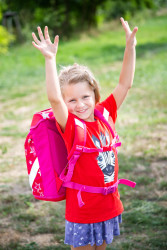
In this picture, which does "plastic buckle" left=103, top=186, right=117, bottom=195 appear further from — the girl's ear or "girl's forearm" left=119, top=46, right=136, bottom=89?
"girl's forearm" left=119, top=46, right=136, bottom=89

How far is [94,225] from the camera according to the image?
2217mm

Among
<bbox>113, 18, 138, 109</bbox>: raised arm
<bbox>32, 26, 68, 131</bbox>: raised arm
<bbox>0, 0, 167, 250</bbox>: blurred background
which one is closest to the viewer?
<bbox>32, 26, 68, 131</bbox>: raised arm

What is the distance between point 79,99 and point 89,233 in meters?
0.75

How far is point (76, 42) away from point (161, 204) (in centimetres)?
1701

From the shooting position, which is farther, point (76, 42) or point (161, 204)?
point (76, 42)

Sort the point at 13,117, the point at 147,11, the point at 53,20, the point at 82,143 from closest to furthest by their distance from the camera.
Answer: the point at 82,143
the point at 13,117
the point at 53,20
the point at 147,11

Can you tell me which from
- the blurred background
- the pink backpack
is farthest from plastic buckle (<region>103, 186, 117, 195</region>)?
the blurred background

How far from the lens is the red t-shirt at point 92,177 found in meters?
2.18

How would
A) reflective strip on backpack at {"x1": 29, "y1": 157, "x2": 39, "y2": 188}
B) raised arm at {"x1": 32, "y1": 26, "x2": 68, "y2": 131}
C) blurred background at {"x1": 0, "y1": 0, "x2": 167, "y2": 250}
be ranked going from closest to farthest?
raised arm at {"x1": 32, "y1": 26, "x2": 68, "y2": 131}
reflective strip on backpack at {"x1": 29, "y1": 157, "x2": 39, "y2": 188}
blurred background at {"x1": 0, "y1": 0, "x2": 167, "y2": 250}

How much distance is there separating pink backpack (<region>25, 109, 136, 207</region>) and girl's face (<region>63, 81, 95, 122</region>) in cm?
7

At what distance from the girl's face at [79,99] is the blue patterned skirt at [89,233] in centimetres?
60

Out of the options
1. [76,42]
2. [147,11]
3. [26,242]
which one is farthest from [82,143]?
[147,11]

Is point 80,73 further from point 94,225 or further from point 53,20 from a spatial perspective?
point 53,20

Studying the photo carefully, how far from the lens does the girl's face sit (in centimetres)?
223
